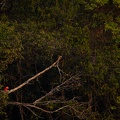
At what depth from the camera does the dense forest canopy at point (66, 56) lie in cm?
1079

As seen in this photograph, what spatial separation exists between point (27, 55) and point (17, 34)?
30.1 inches

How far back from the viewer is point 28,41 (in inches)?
423

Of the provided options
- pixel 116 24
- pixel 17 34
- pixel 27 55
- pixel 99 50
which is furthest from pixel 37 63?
pixel 116 24

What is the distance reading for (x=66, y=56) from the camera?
37.6 ft

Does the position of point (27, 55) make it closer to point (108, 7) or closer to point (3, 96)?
point (3, 96)

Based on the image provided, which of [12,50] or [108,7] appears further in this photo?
[108,7]

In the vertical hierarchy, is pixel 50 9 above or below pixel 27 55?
above

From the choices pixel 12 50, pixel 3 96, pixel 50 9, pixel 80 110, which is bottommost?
pixel 80 110

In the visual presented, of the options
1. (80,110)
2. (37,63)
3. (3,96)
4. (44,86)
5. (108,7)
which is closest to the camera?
(3,96)

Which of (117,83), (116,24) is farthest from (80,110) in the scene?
(116,24)

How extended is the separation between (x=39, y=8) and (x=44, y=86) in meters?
2.38

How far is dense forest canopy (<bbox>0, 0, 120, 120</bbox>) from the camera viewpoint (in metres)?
10.8

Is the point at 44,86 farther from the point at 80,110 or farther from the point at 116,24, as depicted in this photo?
the point at 116,24

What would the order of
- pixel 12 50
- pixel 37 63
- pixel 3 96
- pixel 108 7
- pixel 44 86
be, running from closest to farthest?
pixel 3 96 < pixel 12 50 < pixel 37 63 < pixel 44 86 < pixel 108 7
